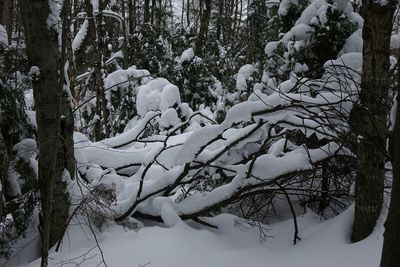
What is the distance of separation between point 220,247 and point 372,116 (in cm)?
174

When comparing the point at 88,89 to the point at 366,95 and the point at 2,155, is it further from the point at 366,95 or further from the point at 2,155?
the point at 366,95

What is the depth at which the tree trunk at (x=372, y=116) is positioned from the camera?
10.6ft

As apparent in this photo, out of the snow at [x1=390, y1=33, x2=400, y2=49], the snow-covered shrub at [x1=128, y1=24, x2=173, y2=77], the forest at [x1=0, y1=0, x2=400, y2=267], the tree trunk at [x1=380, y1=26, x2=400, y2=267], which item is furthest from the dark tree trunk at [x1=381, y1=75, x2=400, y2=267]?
the snow-covered shrub at [x1=128, y1=24, x2=173, y2=77]

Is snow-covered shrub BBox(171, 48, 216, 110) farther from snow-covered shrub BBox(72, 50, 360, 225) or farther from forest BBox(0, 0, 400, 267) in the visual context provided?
snow-covered shrub BBox(72, 50, 360, 225)

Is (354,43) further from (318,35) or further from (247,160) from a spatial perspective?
(247,160)

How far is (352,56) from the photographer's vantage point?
423 centimetres

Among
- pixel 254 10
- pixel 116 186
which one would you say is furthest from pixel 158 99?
pixel 254 10

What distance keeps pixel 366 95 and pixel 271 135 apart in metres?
1.22

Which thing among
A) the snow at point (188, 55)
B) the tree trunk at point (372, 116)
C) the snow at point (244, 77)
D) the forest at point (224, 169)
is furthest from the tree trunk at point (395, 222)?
the snow at point (188, 55)

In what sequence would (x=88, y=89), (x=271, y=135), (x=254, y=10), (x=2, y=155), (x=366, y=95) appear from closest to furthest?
(x=366, y=95), (x=2, y=155), (x=271, y=135), (x=88, y=89), (x=254, y=10)

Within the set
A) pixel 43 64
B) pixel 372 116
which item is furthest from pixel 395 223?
pixel 43 64

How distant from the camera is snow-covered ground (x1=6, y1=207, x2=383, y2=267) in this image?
3414 mm

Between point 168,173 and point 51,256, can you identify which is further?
point 168,173

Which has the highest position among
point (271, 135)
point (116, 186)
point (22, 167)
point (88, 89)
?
point (271, 135)
